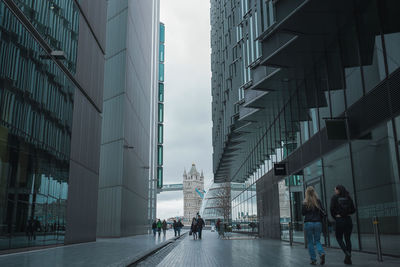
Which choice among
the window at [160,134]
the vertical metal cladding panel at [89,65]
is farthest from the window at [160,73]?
the vertical metal cladding panel at [89,65]

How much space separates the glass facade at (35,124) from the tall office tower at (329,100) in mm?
8234

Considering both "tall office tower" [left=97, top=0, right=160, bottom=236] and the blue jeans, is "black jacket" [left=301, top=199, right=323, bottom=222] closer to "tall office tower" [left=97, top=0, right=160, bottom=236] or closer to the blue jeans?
the blue jeans

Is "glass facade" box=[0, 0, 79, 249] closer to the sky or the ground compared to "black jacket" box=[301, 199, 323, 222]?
closer to the sky

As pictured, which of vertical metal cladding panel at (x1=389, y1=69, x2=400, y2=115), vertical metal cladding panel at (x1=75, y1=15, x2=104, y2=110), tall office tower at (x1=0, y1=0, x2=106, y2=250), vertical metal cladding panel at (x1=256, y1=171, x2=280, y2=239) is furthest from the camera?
vertical metal cladding panel at (x1=256, y1=171, x2=280, y2=239)

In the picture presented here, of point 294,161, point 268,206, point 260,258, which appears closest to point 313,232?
point 260,258

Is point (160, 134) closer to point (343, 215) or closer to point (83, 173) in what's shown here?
point (83, 173)

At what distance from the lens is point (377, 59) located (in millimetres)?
10273

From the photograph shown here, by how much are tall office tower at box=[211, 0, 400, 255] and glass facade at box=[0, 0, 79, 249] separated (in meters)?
8.23

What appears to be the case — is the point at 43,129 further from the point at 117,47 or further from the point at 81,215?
the point at 117,47

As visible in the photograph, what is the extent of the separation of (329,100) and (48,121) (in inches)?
415

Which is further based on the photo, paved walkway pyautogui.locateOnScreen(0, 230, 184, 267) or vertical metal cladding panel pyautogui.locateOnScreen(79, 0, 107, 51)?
vertical metal cladding panel pyautogui.locateOnScreen(79, 0, 107, 51)

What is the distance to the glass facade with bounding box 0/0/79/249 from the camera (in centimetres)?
1168

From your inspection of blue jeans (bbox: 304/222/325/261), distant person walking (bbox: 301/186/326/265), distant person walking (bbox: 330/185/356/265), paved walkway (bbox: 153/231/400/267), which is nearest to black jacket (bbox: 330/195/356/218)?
distant person walking (bbox: 330/185/356/265)

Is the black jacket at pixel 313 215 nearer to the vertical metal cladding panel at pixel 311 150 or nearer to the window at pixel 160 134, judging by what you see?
the vertical metal cladding panel at pixel 311 150
